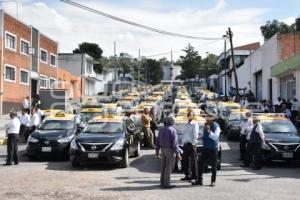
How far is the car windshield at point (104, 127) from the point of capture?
17.5 metres

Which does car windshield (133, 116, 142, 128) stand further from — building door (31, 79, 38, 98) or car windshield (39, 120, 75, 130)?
building door (31, 79, 38, 98)

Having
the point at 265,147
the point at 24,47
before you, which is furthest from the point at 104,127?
the point at 24,47

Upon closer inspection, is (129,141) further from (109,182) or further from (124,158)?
(109,182)

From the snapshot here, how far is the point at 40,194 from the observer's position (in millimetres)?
11289

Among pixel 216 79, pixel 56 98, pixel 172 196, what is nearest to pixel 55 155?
pixel 172 196

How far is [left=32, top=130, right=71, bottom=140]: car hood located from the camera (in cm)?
1842

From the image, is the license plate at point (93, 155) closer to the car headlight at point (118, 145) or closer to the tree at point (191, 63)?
the car headlight at point (118, 145)

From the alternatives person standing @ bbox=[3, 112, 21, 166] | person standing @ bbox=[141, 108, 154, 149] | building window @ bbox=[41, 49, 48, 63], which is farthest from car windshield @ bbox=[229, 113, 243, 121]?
building window @ bbox=[41, 49, 48, 63]

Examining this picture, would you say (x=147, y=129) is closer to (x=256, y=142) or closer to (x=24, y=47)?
(x=256, y=142)

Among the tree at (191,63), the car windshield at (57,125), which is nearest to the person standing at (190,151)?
the car windshield at (57,125)

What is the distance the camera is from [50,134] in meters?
18.7

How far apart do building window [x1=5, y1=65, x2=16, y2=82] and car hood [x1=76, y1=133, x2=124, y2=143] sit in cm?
2823

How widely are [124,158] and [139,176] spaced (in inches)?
73.8

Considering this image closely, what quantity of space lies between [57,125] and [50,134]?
1443mm
